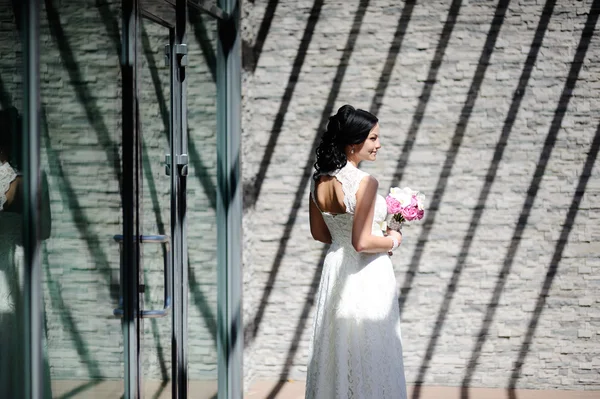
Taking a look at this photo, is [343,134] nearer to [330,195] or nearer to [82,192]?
[330,195]

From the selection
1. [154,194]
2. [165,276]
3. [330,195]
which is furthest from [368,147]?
[165,276]

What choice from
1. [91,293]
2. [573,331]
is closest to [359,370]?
[91,293]

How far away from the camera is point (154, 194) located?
4137 mm

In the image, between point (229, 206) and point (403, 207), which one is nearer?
point (403, 207)

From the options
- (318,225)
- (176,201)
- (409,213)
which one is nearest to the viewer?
(176,201)

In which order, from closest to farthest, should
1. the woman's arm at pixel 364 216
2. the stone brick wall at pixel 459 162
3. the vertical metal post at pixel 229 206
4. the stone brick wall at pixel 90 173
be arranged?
the stone brick wall at pixel 90 173 < the woman's arm at pixel 364 216 < the vertical metal post at pixel 229 206 < the stone brick wall at pixel 459 162

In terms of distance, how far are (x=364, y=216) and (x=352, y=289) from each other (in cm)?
43

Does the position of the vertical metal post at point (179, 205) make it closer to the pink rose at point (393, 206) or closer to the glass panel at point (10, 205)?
the pink rose at point (393, 206)

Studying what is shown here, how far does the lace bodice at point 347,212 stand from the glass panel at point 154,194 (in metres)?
0.88

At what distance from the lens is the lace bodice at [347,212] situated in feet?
14.7

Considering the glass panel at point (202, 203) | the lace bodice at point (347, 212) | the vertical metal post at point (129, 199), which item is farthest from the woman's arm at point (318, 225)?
the vertical metal post at point (129, 199)

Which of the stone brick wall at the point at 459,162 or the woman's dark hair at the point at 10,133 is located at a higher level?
the woman's dark hair at the point at 10,133

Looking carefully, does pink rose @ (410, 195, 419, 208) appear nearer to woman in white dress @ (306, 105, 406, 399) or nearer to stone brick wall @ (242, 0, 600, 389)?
woman in white dress @ (306, 105, 406, 399)

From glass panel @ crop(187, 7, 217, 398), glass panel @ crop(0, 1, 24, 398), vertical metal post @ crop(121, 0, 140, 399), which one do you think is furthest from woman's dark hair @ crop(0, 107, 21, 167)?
glass panel @ crop(187, 7, 217, 398)
